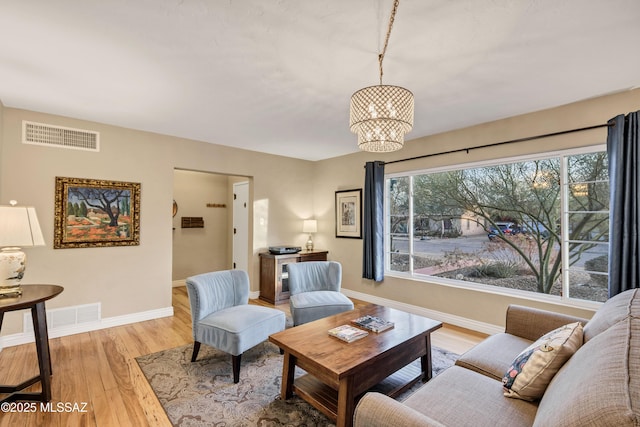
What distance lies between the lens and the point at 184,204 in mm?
5738

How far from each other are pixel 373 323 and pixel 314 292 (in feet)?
3.98

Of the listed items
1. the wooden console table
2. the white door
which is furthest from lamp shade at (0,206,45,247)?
the white door

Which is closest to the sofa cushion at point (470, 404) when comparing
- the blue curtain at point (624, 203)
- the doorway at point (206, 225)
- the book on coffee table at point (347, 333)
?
the book on coffee table at point (347, 333)

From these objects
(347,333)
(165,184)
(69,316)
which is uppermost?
(165,184)

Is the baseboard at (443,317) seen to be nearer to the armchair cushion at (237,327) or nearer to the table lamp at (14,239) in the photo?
the armchair cushion at (237,327)

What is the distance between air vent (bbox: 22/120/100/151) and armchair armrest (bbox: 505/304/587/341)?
15.1 feet

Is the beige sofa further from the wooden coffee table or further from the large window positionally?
the large window

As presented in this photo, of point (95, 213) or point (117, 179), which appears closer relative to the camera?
point (95, 213)

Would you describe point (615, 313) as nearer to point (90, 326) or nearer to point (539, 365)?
point (539, 365)

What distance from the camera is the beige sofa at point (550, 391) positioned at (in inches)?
33.4

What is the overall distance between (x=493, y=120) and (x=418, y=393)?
3.14 metres

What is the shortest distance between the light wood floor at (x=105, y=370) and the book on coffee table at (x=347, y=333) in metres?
1.24

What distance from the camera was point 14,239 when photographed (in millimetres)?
A: 2096

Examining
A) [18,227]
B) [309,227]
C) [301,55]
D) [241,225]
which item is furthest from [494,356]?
[241,225]
